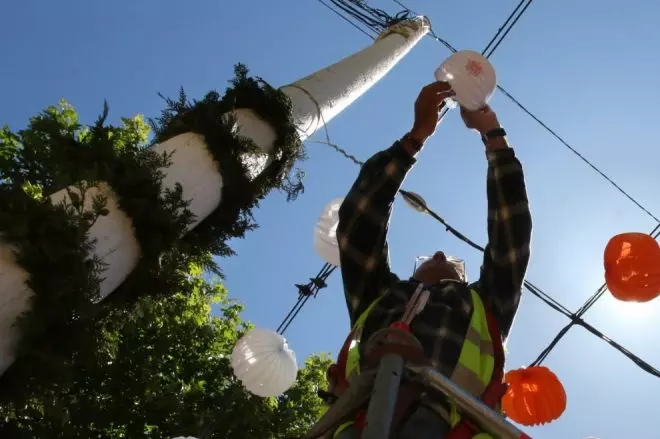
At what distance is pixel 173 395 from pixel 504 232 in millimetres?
5772

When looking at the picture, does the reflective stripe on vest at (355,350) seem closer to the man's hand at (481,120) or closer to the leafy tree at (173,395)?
the man's hand at (481,120)

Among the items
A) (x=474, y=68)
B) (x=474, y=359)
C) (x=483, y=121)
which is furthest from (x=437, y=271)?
(x=474, y=68)

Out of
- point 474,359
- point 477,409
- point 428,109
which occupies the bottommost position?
point 477,409

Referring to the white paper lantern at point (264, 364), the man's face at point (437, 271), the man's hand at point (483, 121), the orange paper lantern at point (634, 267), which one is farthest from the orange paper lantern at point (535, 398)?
the man's hand at point (483, 121)

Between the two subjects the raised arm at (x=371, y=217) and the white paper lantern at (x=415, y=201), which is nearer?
the raised arm at (x=371, y=217)

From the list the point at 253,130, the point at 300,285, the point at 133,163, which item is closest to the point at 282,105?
the point at 253,130

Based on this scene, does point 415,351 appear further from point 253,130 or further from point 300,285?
point 300,285

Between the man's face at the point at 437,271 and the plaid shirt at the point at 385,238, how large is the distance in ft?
0.61

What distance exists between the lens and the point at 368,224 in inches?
115

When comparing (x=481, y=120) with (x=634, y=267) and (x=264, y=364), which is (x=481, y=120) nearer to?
(x=634, y=267)

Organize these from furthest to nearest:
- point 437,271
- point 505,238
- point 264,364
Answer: point 264,364
point 437,271
point 505,238

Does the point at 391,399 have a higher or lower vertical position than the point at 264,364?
lower

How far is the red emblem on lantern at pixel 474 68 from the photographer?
3.30 m

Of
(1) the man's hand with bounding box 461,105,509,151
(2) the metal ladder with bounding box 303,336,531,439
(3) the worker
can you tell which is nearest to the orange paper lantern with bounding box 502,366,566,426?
(3) the worker
